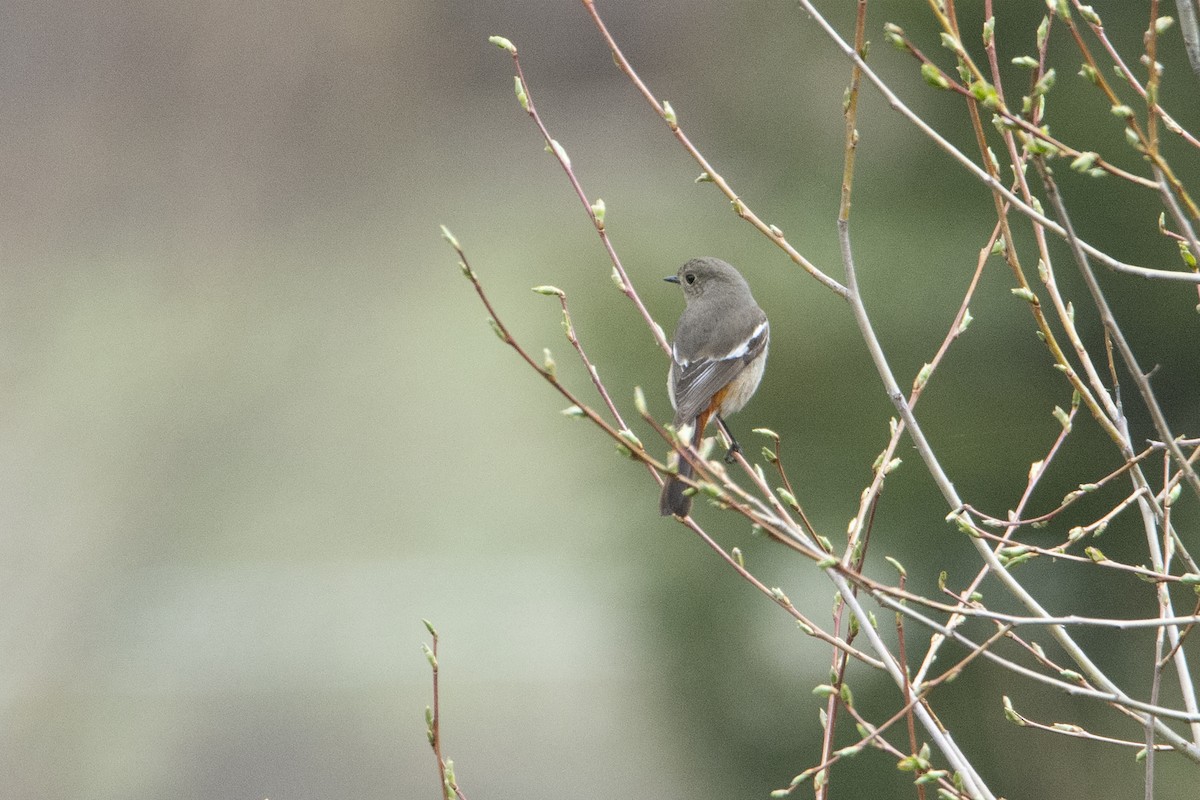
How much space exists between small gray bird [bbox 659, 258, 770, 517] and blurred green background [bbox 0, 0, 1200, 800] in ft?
3.12

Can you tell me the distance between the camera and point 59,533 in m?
10.1

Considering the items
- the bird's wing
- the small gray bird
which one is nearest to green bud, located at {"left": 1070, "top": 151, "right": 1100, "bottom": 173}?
the small gray bird

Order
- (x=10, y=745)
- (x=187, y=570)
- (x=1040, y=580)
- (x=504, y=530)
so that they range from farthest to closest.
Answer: (x=504, y=530) → (x=187, y=570) → (x=10, y=745) → (x=1040, y=580)

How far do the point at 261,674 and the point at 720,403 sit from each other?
7706mm

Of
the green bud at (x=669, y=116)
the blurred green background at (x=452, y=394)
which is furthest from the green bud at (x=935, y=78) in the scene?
the blurred green background at (x=452, y=394)

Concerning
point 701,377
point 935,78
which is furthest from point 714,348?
point 935,78

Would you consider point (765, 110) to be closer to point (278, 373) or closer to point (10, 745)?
point (278, 373)

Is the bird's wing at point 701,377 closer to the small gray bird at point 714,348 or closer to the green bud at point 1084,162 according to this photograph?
the small gray bird at point 714,348

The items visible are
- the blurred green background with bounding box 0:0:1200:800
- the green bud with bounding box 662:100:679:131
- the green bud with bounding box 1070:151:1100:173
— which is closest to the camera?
the green bud with bounding box 1070:151:1100:173

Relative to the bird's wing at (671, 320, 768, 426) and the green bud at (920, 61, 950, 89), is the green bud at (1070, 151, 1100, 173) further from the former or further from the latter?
the bird's wing at (671, 320, 768, 426)

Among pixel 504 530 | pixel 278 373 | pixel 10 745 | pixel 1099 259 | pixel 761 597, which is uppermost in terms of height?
pixel 1099 259

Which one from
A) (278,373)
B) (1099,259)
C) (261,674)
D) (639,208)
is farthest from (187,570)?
(1099,259)

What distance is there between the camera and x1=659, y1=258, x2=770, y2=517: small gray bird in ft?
14.9

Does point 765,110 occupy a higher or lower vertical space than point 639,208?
higher
